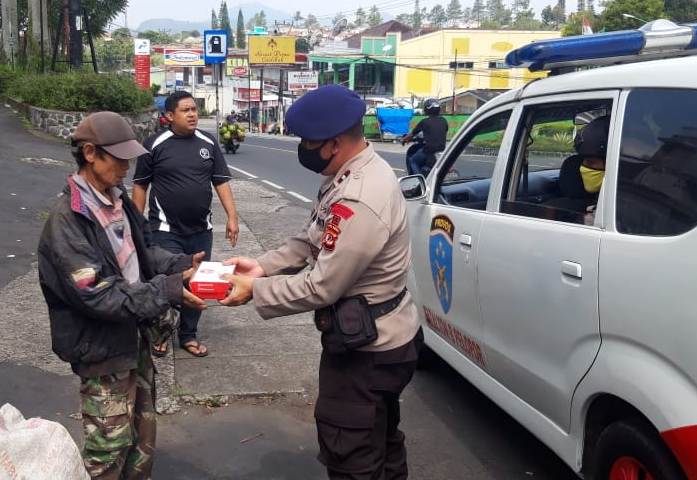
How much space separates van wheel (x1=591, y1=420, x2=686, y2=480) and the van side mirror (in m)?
2.04

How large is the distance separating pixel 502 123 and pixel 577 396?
1.65m

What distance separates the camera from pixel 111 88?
742 inches

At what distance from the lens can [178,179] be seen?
17.1 feet

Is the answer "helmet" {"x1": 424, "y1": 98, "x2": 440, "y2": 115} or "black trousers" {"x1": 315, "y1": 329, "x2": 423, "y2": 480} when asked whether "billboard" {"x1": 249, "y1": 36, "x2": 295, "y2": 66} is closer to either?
"helmet" {"x1": 424, "y1": 98, "x2": 440, "y2": 115}

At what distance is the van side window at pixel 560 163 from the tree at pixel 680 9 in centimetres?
5407

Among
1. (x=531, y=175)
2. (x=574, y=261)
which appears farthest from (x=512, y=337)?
(x=531, y=175)

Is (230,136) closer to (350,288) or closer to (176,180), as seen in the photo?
(176,180)

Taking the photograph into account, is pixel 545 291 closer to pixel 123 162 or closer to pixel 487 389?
pixel 487 389

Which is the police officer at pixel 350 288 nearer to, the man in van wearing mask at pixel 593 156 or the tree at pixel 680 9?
the man in van wearing mask at pixel 593 156

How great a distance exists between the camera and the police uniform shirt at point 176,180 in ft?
17.1

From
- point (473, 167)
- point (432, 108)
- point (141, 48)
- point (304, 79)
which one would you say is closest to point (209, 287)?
point (473, 167)

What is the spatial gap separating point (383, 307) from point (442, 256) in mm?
1450

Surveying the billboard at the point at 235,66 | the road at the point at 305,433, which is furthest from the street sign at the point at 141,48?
Result: the billboard at the point at 235,66

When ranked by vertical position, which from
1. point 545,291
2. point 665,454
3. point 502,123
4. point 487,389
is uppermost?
point 502,123
